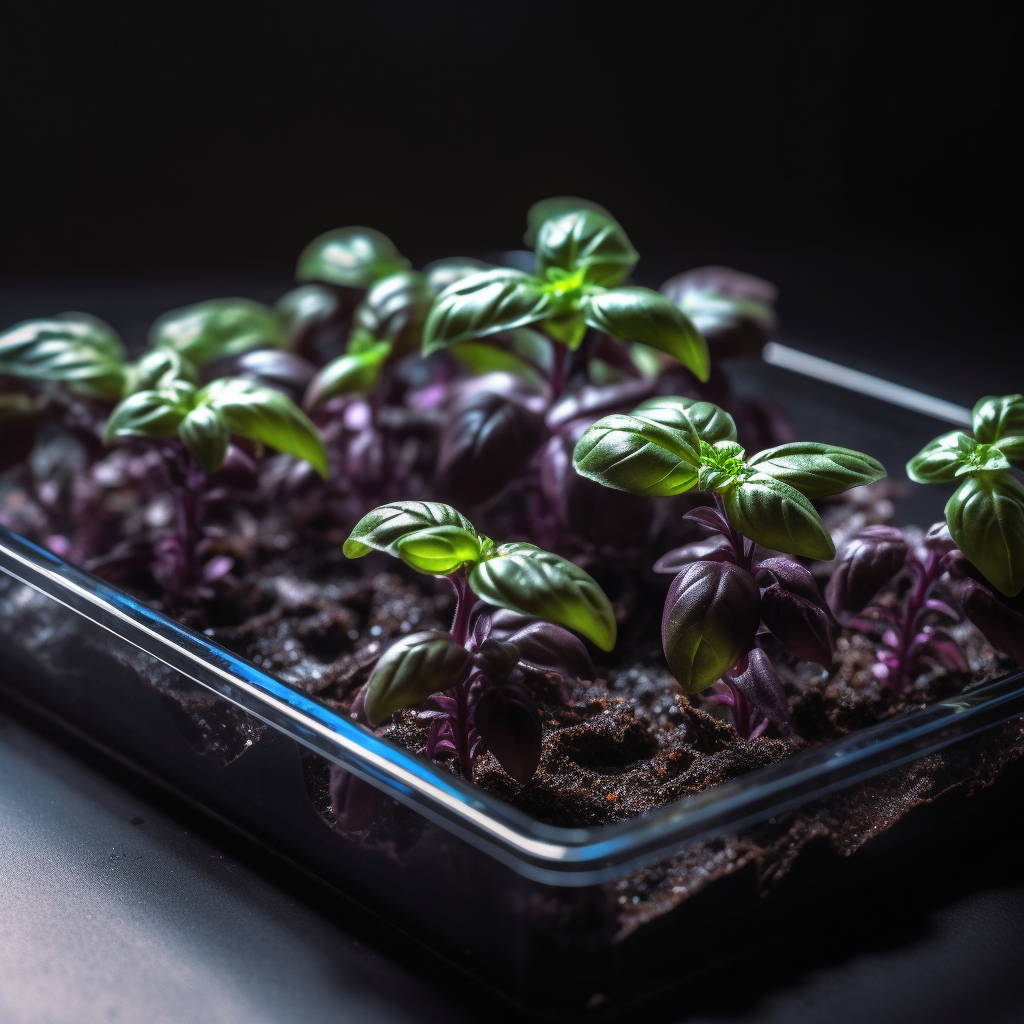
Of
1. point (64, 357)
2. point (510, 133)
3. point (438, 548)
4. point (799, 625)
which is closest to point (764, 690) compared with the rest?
point (799, 625)

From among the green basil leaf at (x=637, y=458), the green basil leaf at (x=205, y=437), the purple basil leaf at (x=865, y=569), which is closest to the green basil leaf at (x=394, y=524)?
the green basil leaf at (x=637, y=458)

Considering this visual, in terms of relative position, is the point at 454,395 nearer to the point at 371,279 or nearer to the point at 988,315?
the point at 371,279

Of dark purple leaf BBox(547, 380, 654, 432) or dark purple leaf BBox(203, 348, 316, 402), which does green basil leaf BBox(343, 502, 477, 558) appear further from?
dark purple leaf BBox(203, 348, 316, 402)

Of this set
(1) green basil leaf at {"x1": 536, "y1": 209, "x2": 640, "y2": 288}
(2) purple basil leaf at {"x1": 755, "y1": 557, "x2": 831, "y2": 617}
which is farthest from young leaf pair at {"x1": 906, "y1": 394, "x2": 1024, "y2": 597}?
(1) green basil leaf at {"x1": 536, "y1": 209, "x2": 640, "y2": 288}

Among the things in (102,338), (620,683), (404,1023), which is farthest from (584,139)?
(404,1023)

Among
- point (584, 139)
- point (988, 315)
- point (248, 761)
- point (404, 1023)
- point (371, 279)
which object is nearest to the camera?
point (404, 1023)
